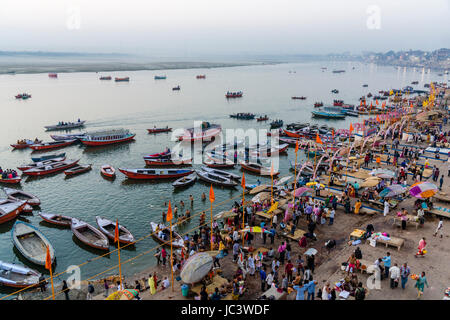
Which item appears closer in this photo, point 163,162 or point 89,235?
point 89,235

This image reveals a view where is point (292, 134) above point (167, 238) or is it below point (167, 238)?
above

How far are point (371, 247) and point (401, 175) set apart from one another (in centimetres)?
1419

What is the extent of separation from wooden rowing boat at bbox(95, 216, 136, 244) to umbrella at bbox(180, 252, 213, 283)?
452 inches

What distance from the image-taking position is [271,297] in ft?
47.3

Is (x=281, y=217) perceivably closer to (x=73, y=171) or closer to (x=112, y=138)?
(x=73, y=171)

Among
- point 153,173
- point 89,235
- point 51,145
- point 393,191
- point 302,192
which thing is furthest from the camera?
point 51,145

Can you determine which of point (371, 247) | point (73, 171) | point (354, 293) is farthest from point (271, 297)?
point (73, 171)

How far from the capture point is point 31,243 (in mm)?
26031

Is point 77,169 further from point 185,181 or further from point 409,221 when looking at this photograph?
point 409,221

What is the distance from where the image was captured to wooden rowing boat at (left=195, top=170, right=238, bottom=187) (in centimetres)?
3812

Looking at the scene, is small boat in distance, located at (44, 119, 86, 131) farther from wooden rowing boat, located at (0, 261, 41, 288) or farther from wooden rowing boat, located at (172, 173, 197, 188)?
wooden rowing boat, located at (0, 261, 41, 288)

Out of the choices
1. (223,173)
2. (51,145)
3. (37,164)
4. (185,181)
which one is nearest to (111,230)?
(185,181)

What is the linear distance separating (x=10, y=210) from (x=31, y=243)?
7313mm

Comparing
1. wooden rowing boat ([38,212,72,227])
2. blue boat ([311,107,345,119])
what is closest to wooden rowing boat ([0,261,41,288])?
wooden rowing boat ([38,212,72,227])
